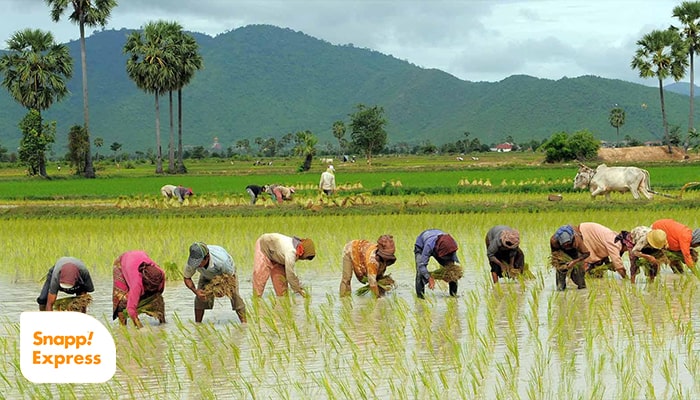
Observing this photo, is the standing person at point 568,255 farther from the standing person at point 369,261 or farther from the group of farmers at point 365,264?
the standing person at point 369,261

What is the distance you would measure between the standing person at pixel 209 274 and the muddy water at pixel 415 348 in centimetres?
18

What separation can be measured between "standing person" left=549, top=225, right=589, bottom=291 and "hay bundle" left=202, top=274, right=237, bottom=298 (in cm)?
380

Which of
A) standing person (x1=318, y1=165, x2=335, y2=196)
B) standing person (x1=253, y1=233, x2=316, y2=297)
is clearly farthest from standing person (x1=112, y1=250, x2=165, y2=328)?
standing person (x1=318, y1=165, x2=335, y2=196)

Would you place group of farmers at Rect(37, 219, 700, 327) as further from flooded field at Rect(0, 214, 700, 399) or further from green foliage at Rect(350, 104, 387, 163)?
green foliage at Rect(350, 104, 387, 163)

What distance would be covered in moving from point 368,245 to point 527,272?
2.16 m

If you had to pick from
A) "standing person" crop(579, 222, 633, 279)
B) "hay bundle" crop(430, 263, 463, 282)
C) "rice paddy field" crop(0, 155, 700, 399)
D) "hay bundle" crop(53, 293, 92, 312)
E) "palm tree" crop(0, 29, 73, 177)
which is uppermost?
"palm tree" crop(0, 29, 73, 177)

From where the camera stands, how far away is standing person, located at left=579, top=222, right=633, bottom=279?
1066 cm

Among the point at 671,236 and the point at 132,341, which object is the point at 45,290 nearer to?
the point at 132,341

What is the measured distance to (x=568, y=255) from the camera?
10328 millimetres

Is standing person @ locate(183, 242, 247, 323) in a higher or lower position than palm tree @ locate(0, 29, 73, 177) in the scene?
lower

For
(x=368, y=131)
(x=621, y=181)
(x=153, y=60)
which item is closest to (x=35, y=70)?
(x=153, y=60)

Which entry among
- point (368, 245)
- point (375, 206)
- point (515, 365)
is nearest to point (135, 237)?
point (375, 206)

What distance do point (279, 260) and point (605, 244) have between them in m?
3.87

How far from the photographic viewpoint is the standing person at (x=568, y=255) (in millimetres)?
10156
